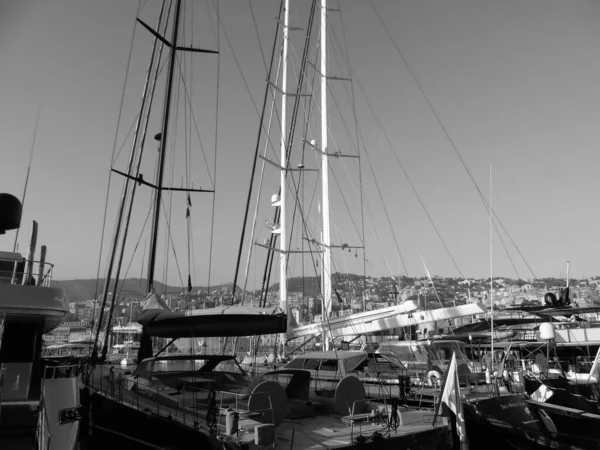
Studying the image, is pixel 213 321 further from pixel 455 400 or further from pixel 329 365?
pixel 329 365

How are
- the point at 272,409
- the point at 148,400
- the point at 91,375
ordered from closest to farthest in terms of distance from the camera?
the point at 272,409 < the point at 148,400 < the point at 91,375

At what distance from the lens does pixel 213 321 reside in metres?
10.8

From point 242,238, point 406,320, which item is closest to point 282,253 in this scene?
point 242,238

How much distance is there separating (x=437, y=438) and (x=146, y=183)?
451 inches

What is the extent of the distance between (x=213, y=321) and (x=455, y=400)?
545 centimetres

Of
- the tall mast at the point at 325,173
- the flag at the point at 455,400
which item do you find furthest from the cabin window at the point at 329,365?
the flag at the point at 455,400

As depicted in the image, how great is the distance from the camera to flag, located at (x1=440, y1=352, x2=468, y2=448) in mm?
8008

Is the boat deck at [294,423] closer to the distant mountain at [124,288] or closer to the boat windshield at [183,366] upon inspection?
the boat windshield at [183,366]

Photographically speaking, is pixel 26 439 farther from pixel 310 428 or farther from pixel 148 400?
pixel 310 428

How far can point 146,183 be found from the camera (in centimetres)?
1518

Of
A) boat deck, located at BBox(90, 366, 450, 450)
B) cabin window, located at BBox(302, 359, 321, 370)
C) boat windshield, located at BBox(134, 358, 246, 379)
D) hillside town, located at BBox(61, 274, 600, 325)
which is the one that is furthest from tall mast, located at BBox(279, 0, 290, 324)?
boat deck, located at BBox(90, 366, 450, 450)

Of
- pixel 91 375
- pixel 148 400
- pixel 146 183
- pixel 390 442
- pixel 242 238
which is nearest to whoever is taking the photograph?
pixel 390 442

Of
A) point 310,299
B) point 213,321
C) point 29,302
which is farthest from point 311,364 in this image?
point 310,299

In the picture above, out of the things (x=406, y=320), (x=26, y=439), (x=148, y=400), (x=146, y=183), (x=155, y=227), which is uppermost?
(x=146, y=183)
